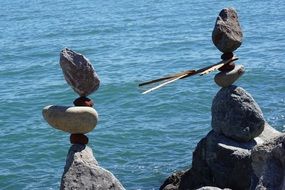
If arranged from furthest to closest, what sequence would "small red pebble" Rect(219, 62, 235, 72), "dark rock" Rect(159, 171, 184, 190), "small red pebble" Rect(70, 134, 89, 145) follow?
"dark rock" Rect(159, 171, 184, 190) < "small red pebble" Rect(219, 62, 235, 72) < "small red pebble" Rect(70, 134, 89, 145)

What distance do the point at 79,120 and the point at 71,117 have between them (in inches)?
4.0

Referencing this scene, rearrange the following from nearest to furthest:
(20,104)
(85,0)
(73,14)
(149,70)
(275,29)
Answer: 1. (20,104)
2. (149,70)
3. (275,29)
4. (73,14)
5. (85,0)

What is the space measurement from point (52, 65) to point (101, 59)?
77.0 inches

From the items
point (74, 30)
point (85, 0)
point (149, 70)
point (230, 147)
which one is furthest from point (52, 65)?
point (85, 0)

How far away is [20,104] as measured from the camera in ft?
71.0

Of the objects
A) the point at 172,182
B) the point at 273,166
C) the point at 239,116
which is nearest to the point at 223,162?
the point at 239,116

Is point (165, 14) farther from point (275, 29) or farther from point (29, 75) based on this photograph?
point (29, 75)

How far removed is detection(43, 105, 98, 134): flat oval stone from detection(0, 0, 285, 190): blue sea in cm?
583

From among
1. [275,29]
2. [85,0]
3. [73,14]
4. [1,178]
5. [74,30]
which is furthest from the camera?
[85,0]

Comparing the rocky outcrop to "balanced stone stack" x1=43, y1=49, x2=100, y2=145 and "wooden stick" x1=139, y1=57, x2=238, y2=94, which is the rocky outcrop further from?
"balanced stone stack" x1=43, y1=49, x2=100, y2=145

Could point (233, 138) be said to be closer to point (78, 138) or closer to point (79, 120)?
point (78, 138)

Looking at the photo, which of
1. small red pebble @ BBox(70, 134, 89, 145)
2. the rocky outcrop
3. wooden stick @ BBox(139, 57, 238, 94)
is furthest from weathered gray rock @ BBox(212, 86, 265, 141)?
small red pebble @ BBox(70, 134, 89, 145)

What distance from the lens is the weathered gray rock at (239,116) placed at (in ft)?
36.3

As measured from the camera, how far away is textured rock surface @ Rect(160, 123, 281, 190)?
10875 mm
